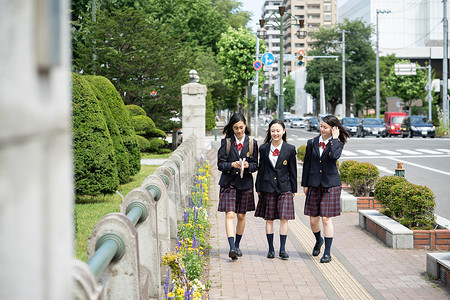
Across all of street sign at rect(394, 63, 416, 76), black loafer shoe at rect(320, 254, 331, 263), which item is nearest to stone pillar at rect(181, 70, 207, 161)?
black loafer shoe at rect(320, 254, 331, 263)

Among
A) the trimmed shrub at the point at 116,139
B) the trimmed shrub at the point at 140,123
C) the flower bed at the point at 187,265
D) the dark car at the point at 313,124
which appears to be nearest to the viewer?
the flower bed at the point at 187,265

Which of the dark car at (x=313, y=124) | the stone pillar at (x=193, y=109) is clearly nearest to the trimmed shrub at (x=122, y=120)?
the stone pillar at (x=193, y=109)

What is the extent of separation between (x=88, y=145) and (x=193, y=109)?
25.9 ft

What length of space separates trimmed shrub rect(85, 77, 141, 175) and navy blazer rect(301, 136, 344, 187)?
27.2ft

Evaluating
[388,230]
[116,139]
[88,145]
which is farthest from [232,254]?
[116,139]

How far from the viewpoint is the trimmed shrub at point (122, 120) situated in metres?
15.4

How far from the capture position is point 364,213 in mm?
10281

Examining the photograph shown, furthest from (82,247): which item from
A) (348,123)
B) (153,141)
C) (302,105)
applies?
(302,105)

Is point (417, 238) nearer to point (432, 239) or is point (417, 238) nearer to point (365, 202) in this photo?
point (432, 239)

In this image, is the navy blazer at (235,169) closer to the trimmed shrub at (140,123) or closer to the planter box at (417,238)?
the planter box at (417,238)

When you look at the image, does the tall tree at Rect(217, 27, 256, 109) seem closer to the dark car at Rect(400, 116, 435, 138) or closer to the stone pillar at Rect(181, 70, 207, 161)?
the dark car at Rect(400, 116, 435, 138)

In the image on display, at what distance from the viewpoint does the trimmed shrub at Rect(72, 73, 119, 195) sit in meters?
11.6

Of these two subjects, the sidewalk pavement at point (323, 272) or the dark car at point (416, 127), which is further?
the dark car at point (416, 127)

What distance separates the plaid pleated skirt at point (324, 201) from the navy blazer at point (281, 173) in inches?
11.3
